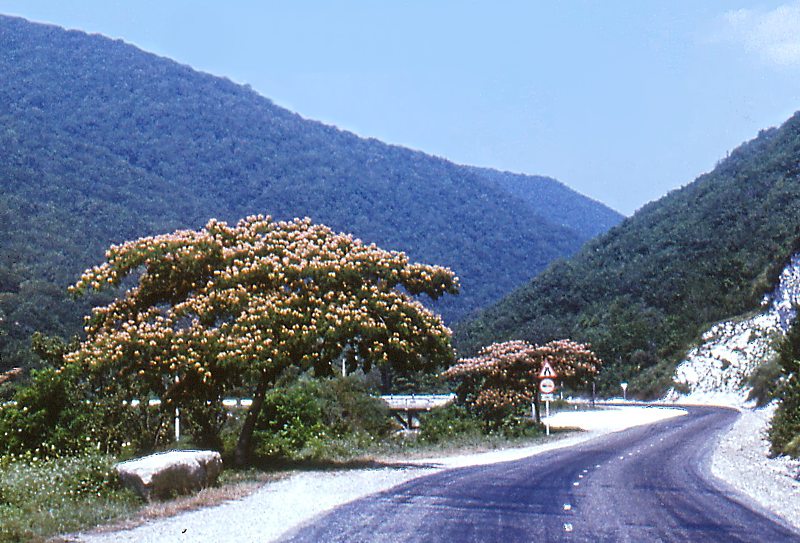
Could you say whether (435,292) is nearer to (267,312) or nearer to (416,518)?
(267,312)

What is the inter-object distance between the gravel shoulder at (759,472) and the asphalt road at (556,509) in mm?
361

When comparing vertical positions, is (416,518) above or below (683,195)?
below

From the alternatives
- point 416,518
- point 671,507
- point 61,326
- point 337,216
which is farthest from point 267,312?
point 337,216

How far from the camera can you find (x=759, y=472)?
753 inches

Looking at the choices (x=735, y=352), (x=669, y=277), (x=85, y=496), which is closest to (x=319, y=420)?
(x=85, y=496)

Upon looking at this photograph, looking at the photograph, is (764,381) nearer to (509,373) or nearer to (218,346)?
(509,373)

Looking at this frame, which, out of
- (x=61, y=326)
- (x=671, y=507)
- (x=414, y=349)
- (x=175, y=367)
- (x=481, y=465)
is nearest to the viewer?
(x=671, y=507)

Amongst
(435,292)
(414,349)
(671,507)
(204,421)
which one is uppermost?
(435,292)

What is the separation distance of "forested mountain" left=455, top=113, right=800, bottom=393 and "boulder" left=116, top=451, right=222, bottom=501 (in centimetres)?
5281

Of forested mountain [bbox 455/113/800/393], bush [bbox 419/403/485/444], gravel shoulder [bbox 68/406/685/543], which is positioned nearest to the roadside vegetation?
gravel shoulder [bbox 68/406/685/543]

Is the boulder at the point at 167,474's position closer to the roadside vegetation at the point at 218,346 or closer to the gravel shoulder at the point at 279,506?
the roadside vegetation at the point at 218,346

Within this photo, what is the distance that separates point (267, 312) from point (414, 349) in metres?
3.38

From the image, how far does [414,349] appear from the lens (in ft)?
64.8

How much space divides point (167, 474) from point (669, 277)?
87.7 m
